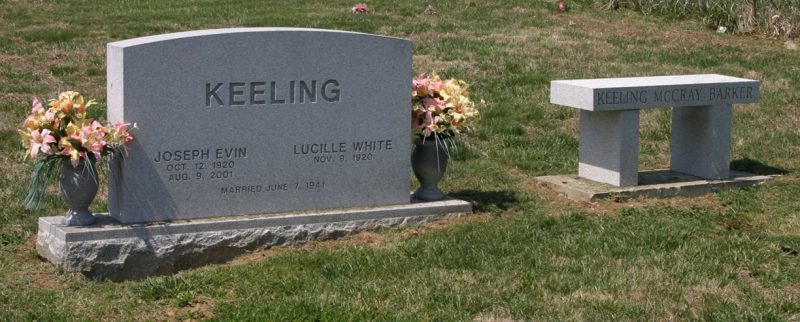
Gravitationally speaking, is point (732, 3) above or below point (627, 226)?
above

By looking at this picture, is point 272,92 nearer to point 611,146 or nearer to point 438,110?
point 438,110

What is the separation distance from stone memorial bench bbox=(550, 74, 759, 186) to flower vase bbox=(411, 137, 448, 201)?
130 cm

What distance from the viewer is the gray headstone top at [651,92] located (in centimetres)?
950

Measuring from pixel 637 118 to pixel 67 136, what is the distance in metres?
4.40

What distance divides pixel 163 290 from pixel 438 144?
2.59 m

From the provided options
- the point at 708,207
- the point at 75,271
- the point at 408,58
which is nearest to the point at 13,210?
the point at 75,271

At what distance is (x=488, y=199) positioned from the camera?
31.1ft

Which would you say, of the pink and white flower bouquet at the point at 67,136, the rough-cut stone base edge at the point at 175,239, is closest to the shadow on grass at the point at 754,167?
the rough-cut stone base edge at the point at 175,239

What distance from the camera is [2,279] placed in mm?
7555

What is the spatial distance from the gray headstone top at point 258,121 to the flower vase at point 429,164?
0.16 m

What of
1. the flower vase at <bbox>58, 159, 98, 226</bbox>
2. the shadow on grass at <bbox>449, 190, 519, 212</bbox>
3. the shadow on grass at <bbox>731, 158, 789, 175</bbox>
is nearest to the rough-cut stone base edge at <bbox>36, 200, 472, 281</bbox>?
the flower vase at <bbox>58, 159, 98, 226</bbox>

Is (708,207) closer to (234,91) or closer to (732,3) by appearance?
(234,91)

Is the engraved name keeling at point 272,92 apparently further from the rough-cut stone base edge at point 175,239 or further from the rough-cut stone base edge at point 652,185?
the rough-cut stone base edge at point 652,185

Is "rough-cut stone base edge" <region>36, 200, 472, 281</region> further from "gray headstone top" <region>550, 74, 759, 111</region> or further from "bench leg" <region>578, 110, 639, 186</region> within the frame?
"bench leg" <region>578, 110, 639, 186</region>
